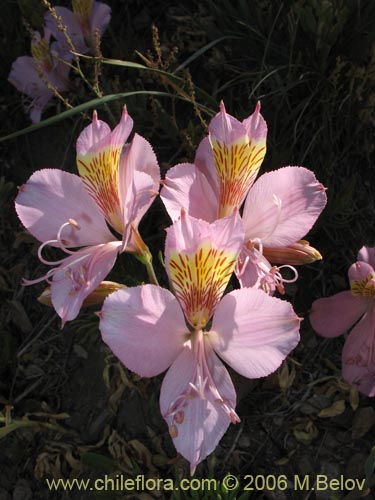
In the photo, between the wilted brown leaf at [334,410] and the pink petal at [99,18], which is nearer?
the wilted brown leaf at [334,410]

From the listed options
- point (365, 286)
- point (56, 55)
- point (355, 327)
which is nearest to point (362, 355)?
point (355, 327)

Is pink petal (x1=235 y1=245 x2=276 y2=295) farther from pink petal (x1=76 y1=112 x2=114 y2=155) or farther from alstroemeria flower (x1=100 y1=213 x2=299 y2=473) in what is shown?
pink petal (x1=76 y1=112 x2=114 y2=155)

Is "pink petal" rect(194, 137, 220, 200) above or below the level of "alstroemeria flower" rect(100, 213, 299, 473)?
above

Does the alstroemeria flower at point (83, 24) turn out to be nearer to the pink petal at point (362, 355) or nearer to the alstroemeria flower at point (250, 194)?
the alstroemeria flower at point (250, 194)

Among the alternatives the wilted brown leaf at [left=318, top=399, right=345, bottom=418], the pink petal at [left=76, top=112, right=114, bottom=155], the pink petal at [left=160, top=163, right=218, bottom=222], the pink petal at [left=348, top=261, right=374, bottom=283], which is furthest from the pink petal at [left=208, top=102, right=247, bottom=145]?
the wilted brown leaf at [left=318, top=399, right=345, bottom=418]

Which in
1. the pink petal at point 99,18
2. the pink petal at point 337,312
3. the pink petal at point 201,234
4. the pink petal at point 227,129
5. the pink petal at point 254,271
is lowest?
the pink petal at point 337,312

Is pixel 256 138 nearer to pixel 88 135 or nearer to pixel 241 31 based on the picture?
pixel 88 135

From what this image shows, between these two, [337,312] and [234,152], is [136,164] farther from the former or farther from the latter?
[337,312]

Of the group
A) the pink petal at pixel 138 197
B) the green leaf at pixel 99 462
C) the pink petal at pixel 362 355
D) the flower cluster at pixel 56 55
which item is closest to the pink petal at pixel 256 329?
the pink petal at pixel 138 197
